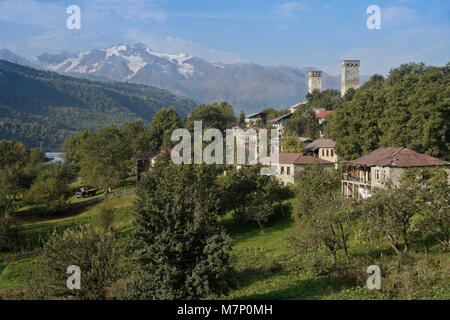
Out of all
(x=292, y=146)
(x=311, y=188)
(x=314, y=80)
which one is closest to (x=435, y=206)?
(x=311, y=188)

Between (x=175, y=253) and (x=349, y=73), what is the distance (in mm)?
106261

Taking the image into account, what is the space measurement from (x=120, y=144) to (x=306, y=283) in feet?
171

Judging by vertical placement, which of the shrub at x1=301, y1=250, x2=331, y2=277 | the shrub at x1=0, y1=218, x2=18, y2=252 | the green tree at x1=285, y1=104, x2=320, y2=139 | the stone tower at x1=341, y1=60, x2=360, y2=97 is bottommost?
the shrub at x1=0, y1=218, x2=18, y2=252

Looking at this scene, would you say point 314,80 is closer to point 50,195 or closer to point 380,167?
point 50,195

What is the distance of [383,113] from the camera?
41.0 meters

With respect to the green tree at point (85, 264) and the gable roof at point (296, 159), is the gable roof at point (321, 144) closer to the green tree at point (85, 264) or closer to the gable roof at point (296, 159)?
the gable roof at point (296, 159)

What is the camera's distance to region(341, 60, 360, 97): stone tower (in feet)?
357

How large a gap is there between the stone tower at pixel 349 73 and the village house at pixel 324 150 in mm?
56015

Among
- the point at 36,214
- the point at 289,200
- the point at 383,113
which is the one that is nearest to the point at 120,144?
the point at 36,214

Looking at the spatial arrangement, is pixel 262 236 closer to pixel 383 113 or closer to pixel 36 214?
pixel 383 113

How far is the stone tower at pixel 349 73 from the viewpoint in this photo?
109 meters

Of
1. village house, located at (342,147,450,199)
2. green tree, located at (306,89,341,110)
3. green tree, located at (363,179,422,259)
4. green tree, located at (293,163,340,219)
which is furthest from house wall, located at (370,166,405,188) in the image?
green tree, located at (306,89,341,110)

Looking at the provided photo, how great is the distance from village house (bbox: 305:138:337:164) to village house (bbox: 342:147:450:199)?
16.6 meters

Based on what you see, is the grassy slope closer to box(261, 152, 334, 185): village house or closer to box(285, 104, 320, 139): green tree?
box(261, 152, 334, 185): village house
